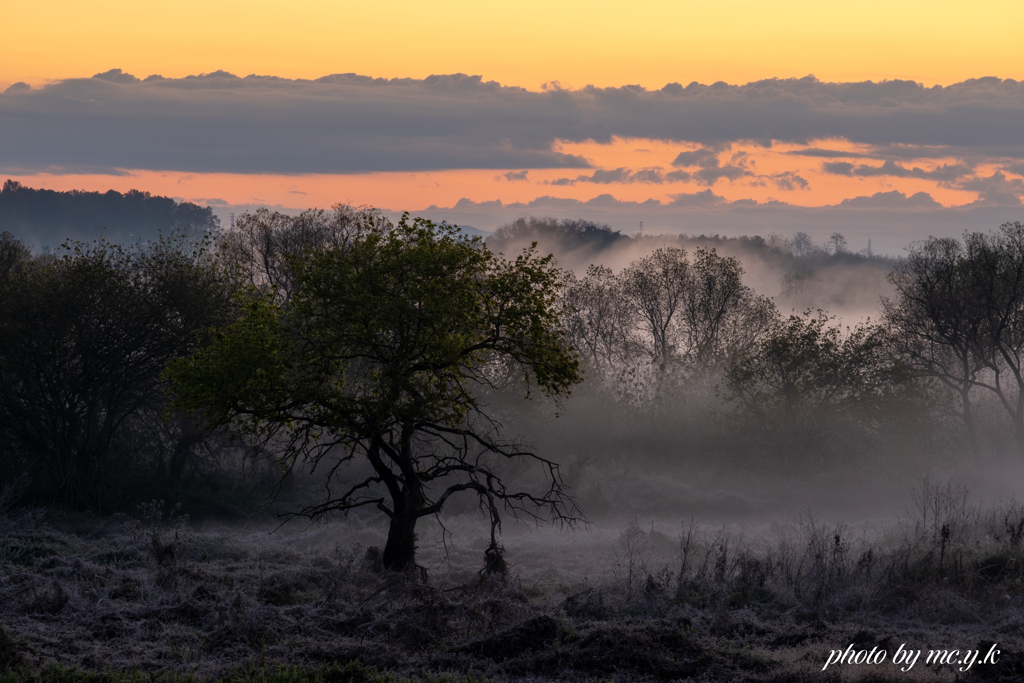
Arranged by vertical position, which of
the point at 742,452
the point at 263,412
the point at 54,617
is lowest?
the point at 742,452

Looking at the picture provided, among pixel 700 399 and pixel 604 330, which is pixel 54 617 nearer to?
pixel 700 399

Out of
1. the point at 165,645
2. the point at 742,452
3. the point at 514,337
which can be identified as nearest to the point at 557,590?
the point at 514,337

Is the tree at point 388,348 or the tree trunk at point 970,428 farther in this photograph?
the tree trunk at point 970,428

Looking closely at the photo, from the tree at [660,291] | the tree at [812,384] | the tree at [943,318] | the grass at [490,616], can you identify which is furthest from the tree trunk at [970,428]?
the grass at [490,616]

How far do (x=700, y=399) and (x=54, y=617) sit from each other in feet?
143

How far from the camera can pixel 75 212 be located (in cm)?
18550

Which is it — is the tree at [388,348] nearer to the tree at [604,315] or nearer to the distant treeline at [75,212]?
the tree at [604,315]

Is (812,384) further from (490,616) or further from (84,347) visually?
(84,347)

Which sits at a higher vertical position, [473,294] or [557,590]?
[473,294]

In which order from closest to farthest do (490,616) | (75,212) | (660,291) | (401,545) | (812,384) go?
(490,616) < (401,545) < (812,384) < (660,291) < (75,212)

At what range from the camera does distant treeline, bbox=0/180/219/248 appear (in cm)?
17688

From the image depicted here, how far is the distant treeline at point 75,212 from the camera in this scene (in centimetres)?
17688

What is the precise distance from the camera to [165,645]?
45.5ft

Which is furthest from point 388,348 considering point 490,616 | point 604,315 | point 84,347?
point 604,315
